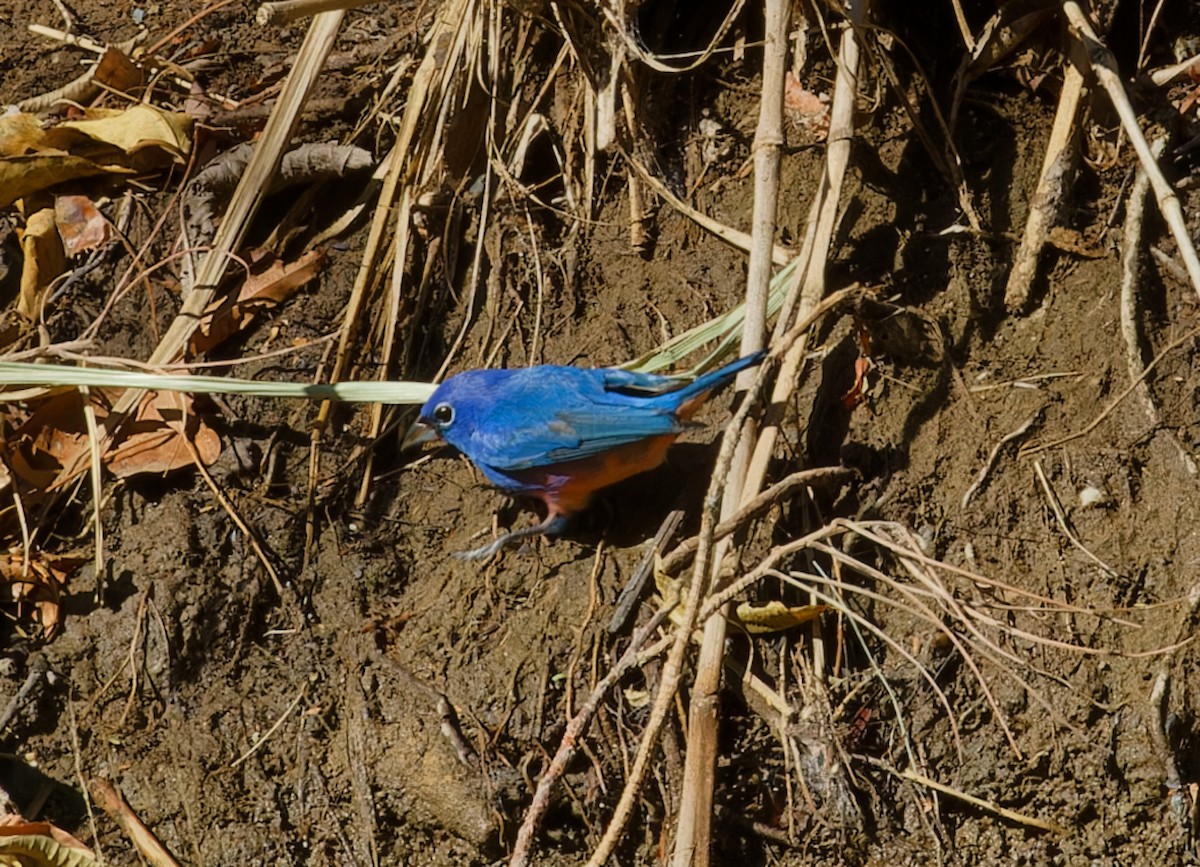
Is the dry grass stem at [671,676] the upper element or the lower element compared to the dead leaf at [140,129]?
lower

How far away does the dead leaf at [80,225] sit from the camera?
482cm

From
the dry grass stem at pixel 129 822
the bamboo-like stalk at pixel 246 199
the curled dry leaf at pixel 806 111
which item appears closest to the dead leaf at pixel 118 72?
the bamboo-like stalk at pixel 246 199

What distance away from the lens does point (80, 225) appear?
4.86 m

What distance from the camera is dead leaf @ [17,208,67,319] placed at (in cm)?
468

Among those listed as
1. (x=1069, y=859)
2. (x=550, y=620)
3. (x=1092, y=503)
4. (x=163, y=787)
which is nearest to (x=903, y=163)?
(x=1092, y=503)

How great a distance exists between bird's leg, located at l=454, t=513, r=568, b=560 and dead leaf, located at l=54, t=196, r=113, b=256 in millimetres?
1984

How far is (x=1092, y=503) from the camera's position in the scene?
375cm

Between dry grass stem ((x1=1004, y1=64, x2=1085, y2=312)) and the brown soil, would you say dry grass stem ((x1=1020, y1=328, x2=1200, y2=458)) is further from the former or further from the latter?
dry grass stem ((x1=1004, y1=64, x2=1085, y2=312))

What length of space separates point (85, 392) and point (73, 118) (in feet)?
4.29

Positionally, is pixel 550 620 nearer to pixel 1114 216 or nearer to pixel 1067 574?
pixel 1067 574

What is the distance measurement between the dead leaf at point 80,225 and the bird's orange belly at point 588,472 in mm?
2020

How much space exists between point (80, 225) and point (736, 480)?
9.34 feet

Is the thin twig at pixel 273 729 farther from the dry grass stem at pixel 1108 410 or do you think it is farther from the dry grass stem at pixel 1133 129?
the dry grass stem at pixel 1133 129

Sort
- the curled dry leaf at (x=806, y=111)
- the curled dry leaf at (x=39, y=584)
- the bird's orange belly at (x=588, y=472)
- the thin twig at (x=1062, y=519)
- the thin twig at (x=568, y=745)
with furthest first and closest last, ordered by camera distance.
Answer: the curled dry leaf at (x=806, y=111)
the curled dry leaf at (x=39, y=584)
the bird's orange belly at (x=588, y=472)
the thin twig at (x=1062, y=519)
the thin twig at (x=568, y=745)
